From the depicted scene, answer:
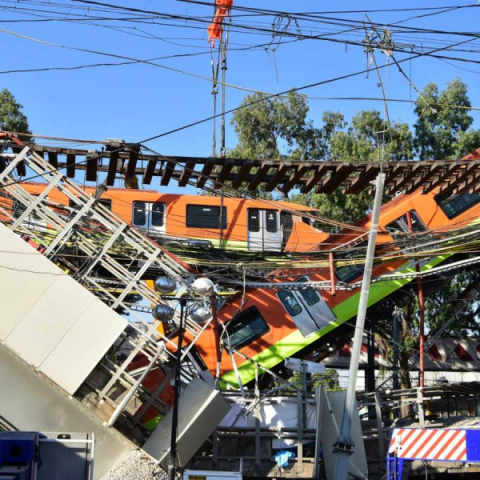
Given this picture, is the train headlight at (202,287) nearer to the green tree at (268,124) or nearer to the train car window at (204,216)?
the train car window at (204,216)

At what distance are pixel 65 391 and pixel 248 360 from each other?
6146 mm

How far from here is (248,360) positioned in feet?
71.2

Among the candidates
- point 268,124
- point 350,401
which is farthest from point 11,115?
point 350,401

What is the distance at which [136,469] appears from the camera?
16609mm

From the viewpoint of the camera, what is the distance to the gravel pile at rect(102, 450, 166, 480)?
16453 mm

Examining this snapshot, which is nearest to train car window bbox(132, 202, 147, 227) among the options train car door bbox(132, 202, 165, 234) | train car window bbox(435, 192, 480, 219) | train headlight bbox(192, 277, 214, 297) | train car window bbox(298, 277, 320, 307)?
train car door bbox(132, 202, 165, 234)

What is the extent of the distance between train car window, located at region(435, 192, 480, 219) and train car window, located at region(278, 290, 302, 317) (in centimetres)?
533

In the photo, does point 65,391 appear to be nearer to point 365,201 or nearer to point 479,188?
point 479,188

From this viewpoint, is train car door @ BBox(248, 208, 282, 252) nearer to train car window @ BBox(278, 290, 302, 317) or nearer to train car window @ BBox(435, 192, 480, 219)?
train car window @ BBox(278, 290, 302, 317)

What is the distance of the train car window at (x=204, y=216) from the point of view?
86.2 ft

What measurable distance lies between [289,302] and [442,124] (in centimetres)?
1771

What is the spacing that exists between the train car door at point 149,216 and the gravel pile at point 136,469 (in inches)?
398

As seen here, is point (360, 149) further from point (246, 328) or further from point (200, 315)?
point (200, 315)

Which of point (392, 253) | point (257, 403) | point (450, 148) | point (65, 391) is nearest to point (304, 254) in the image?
point (392, 253)
